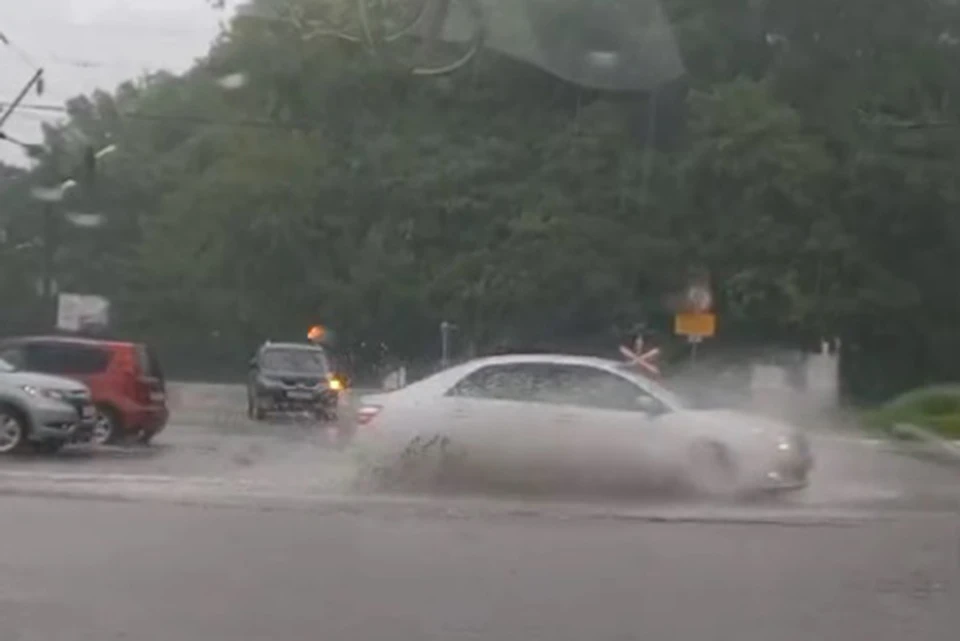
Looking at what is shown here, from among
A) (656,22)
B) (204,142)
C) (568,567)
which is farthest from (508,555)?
(204,142)

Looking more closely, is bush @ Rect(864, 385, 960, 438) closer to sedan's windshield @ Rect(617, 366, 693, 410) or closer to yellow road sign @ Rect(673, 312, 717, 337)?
yellow road sign @ Rect(673, 312, 717, 337)

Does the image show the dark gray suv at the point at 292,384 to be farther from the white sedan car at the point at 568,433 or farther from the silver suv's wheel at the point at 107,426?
the white sedan car at the point at 568,433

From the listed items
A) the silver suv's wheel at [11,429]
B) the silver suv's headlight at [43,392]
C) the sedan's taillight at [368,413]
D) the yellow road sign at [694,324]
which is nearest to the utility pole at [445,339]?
the yellow road sign at [694,324]

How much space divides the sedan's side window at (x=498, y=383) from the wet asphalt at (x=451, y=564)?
1139 mm

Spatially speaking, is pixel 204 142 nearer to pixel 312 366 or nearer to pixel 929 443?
pixel 312 366

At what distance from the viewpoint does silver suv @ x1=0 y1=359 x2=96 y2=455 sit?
2333 cm

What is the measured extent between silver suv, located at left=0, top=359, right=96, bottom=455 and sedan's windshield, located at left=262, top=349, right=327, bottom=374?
13.5 meters

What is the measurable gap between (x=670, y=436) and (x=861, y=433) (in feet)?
46.6

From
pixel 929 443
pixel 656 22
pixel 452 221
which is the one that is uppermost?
pixel 656 22

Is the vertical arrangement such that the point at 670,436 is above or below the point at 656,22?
below

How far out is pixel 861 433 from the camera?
1251 inches

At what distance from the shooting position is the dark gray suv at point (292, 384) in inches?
1453

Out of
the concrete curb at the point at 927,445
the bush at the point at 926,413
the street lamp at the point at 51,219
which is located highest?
the street lamp at the point at 51,219

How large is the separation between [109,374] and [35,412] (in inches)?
139
